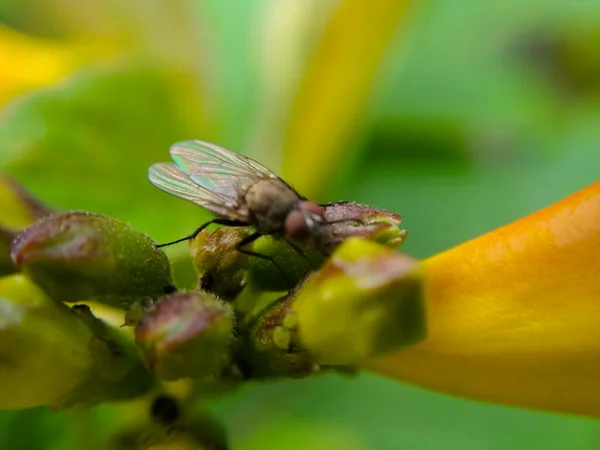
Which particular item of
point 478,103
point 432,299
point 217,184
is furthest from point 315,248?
point 478,103

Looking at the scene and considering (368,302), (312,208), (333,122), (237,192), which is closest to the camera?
(368,302)

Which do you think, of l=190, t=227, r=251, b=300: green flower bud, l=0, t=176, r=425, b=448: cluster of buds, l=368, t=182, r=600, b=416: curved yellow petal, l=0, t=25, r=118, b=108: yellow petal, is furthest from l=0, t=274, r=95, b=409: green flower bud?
l=0, t=25, r=118, b=108: yellow petal

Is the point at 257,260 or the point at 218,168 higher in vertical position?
the point at 218,168

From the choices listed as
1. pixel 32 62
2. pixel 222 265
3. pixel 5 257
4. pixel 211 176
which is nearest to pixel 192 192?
pixel 211 176

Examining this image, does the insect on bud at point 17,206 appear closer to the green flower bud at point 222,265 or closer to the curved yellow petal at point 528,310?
the green flower bud at point 222,265

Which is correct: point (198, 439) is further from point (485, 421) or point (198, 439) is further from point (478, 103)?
point (478, 103)

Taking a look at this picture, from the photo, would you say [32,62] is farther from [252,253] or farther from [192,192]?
[252,253]

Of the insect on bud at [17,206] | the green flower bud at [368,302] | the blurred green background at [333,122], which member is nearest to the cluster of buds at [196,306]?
the green flower bud at [368,302]

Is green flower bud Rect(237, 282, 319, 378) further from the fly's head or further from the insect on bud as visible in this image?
the insect on bud
